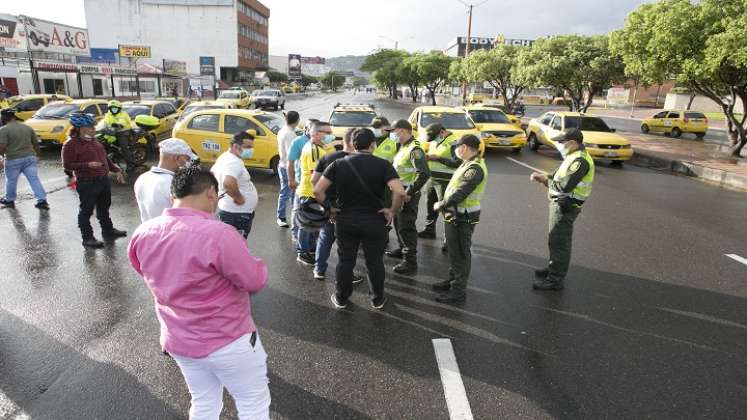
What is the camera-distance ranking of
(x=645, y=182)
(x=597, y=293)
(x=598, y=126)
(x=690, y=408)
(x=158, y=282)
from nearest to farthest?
(x=158, y=282), (x=690, y=408), (x=597, y=293), (x=645, y=182), (x=598, y=126)

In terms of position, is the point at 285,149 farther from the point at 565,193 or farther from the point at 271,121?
the point at 271,121

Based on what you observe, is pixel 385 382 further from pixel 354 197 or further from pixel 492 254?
pixel 492 254

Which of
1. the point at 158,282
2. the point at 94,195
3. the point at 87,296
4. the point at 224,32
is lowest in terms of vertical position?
the point at 87,296

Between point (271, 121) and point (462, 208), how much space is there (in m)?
7.76

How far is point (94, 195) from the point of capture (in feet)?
19.2

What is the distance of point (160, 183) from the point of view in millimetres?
3527

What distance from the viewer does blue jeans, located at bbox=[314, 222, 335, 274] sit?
487 cm

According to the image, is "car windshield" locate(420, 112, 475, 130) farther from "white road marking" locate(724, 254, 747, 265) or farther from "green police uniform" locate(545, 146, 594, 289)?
"green police uniform" locate(545, 146, 594, 289)

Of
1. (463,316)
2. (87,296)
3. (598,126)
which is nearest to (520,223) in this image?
(463,316)

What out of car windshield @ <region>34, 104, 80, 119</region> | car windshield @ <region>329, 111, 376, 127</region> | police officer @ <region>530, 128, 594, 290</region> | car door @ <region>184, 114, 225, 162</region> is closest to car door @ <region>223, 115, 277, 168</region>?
car door @ <region>184, 114, 225, 162</region>

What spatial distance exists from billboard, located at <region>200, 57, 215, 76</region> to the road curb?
5799 centimetres

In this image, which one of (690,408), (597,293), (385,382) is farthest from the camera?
(597,293)

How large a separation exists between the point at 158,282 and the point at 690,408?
139 inches

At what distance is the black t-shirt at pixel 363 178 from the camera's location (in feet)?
12.4
